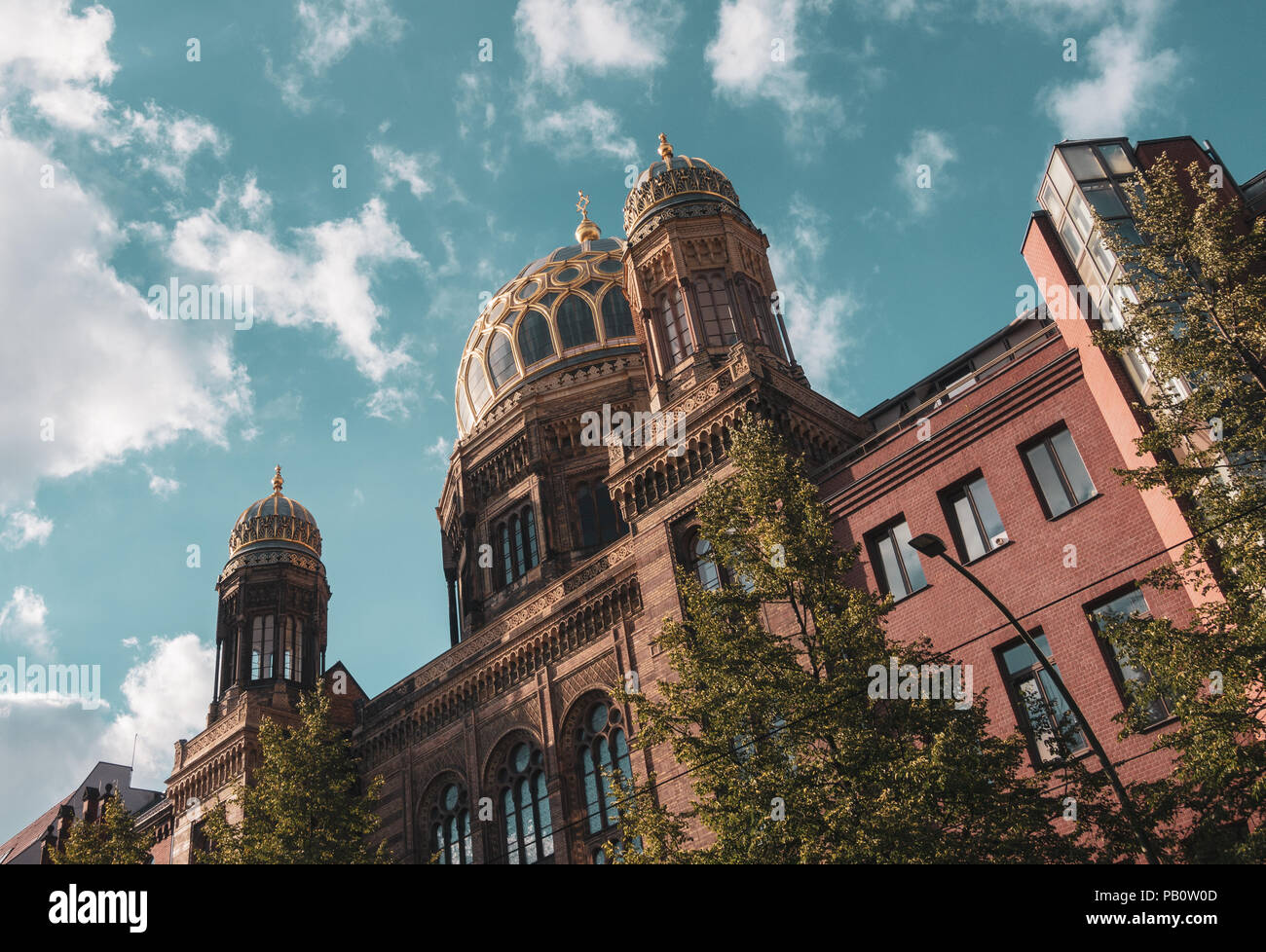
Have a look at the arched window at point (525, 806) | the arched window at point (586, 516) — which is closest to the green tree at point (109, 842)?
the arched window at point (525, 806)

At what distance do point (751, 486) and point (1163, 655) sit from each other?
820 cm

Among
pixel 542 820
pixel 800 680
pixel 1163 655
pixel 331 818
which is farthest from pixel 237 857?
pixel 1163 655

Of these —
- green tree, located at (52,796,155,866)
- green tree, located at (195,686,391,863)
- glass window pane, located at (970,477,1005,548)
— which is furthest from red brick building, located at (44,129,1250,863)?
green tree, located at (195,686,391,863)

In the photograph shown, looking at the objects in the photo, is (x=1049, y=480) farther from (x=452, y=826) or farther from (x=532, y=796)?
(x=452, y=826)

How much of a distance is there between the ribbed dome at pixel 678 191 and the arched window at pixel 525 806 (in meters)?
16.9

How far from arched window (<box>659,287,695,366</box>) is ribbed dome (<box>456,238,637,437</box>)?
13658mm

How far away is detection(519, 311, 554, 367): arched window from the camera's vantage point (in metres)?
49.3

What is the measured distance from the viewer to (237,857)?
27688mm

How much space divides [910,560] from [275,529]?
3183 cm

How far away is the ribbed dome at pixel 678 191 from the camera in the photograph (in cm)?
3634

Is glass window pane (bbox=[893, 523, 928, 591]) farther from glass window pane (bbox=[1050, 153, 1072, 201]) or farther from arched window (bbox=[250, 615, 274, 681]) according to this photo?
arched window (bbox=[250, 615, 274, 681])

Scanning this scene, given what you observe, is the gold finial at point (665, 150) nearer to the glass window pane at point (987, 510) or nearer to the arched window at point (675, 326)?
the arched window at point (675, 326)

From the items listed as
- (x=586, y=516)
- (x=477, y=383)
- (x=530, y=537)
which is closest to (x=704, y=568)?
(x=586, y=516)
